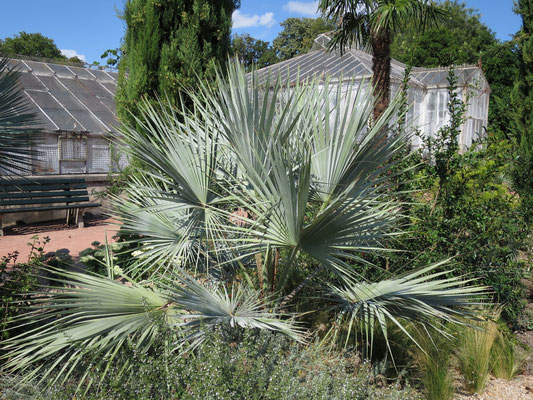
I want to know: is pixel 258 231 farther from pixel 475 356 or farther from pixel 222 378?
pixel 475 356

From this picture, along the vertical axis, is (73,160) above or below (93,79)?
below

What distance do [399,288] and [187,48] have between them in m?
3.53

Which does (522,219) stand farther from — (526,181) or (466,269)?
(526,181)

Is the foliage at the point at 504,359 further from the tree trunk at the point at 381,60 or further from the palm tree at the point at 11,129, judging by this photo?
the palm tree at the point at 11,129

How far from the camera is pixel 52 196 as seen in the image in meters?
9.46

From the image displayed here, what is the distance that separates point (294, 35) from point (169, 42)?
4456cm

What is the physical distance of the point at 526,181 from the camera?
7.97 metres

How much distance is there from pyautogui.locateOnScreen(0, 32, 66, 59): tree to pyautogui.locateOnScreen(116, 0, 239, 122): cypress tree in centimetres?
4272

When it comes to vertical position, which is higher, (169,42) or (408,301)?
(169,42)

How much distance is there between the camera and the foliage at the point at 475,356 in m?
3.95

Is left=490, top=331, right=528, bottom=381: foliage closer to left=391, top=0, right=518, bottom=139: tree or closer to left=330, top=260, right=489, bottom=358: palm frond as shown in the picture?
left=330, top=260, right=489, bottom=358: palm frond

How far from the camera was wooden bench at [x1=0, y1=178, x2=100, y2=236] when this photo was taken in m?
9.14

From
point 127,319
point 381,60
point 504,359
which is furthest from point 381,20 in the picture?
point 127,319

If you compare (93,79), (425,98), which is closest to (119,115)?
(93,79)
